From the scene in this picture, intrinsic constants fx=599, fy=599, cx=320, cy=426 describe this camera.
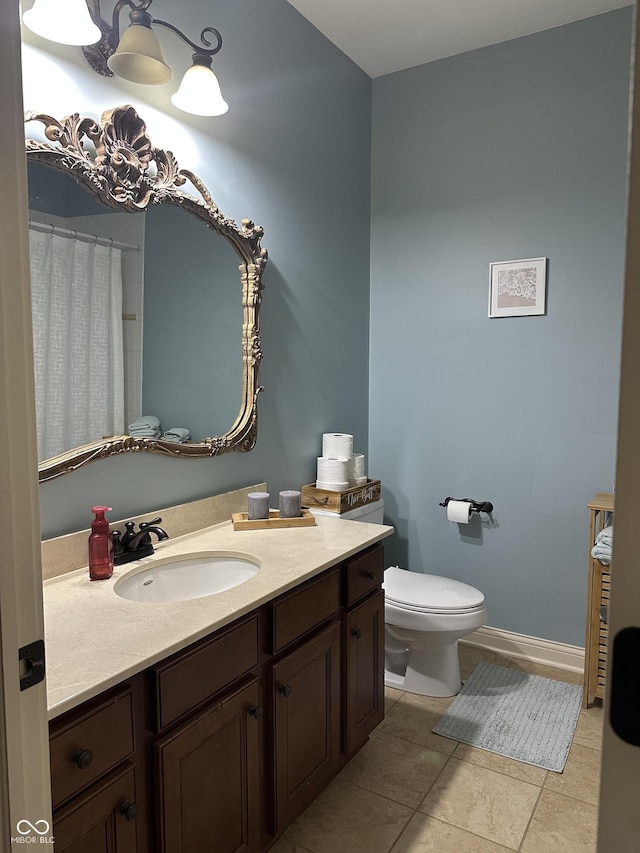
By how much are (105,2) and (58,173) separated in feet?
1.83

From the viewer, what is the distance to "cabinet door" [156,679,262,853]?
1.32 m

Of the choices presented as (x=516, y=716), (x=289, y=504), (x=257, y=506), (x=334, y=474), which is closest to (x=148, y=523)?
(x=257, y=506)

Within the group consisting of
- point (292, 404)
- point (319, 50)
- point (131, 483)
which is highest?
point (319, 50)

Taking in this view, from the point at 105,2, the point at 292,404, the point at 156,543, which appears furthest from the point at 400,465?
the point at 105,2

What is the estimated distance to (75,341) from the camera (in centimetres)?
173

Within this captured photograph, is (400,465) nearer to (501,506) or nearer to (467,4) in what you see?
(501,506)

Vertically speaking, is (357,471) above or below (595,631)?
above

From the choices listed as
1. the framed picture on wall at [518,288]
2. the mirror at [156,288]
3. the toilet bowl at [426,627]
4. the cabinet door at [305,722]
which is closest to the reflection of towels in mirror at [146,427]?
the mirror at [156,288]

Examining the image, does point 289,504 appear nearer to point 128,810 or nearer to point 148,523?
point 148,523

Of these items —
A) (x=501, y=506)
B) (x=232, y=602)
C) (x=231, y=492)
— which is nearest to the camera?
(x=232, y=602)

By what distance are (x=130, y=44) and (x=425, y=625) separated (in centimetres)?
227

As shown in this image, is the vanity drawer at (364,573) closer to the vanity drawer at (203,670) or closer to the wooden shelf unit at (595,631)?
the vanity drawer at (203,670)

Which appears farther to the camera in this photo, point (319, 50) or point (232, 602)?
point (319, 50)

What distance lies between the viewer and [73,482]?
68.9 inches
